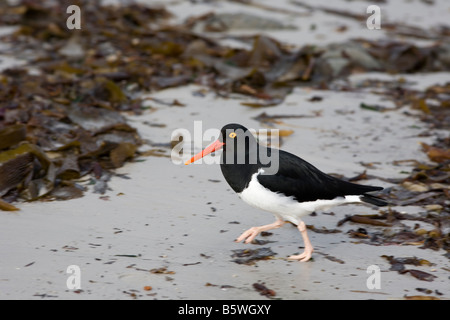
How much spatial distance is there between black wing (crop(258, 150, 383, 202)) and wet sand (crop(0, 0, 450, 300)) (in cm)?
37

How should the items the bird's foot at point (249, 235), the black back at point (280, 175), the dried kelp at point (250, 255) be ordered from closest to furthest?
the dried kelp at point (250, 255)
the black back at point (280, 175)
the bird's foot at point (249, 235)

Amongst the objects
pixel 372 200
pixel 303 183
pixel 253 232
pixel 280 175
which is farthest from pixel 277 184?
pixel 372 200

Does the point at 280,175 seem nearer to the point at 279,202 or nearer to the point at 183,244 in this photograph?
the point at 279,202

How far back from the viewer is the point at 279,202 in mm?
4035

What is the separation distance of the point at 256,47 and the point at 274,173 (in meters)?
4.41

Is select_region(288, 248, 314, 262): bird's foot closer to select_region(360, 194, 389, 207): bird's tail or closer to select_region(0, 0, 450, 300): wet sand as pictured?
select_region(0, 0, 450, 300): wet sand

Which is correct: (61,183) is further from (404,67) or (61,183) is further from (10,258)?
(404,67)

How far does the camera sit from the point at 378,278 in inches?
146

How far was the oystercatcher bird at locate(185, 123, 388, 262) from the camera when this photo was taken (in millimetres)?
4023

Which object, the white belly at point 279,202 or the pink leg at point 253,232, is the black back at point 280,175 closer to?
the white belly at point 279,202

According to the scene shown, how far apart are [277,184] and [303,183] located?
8.7 inches

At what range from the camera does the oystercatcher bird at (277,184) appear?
4.02 meters

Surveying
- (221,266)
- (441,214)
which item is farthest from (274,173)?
(441,214)

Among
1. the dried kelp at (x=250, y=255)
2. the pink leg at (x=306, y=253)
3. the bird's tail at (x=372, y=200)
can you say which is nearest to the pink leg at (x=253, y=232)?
the dried kelp at (x=250, y=255)
